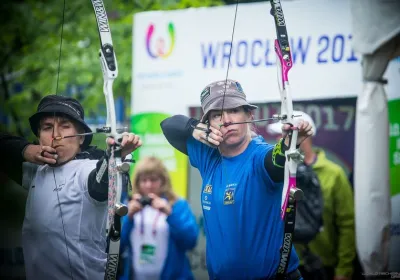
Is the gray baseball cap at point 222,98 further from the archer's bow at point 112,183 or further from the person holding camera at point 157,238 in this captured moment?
the person holding camera at point 157,238

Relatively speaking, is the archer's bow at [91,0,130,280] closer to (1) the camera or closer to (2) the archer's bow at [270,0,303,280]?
(2) the archer's bow at [270,0,303,280]

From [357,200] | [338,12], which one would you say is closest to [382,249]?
[357,200]

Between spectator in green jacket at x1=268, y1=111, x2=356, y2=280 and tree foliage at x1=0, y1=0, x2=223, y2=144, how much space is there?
2.07m

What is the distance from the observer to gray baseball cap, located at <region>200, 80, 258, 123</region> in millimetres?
3930

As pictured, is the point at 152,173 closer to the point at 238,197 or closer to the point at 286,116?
the point at 238,197

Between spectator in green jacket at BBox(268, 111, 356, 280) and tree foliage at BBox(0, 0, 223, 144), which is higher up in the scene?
tree foliage at BBox(0, 0, 223, 144)

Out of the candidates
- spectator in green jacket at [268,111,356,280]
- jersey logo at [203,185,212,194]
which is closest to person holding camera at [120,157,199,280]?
spectator in green jacket at [268,111,356,280]

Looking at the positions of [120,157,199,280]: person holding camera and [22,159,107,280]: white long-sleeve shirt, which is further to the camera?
[120,157,199,280]: person holding camera

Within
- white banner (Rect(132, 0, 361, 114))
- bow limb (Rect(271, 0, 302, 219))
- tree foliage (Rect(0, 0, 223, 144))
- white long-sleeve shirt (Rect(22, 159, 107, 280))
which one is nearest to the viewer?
bow limb (Rect(271, 0, 302, 219))

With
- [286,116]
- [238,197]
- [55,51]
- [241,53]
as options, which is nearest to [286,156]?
[286,116]

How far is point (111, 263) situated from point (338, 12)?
295 centimetres

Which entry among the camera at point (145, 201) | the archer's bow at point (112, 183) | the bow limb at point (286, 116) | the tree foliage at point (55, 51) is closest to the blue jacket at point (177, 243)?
the camera at point (145, 201)

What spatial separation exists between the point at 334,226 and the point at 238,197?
7.24 ft

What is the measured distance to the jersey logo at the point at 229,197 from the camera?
3.89m
